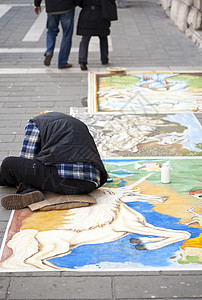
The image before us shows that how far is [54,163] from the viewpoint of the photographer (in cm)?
407

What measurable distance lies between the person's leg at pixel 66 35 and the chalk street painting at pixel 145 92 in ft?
1.97

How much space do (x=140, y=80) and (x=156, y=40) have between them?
10.4 feet

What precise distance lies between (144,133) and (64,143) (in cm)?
196

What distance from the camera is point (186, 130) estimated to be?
5883mm

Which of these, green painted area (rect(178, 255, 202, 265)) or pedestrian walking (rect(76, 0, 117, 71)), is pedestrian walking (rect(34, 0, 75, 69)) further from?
green painted area (rect(178, 255, 202, 265))

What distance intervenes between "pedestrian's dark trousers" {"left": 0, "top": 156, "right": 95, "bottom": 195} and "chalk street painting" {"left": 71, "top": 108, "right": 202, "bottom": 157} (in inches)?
45.0

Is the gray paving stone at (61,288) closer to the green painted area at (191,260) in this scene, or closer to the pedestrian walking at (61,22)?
the green painted area at (191,260)

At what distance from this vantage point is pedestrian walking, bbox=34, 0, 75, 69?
7.95m

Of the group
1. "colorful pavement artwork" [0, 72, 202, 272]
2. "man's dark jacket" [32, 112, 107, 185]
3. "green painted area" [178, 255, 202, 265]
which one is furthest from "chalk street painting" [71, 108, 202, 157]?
"green painted area" [178, 255, 202, 265]

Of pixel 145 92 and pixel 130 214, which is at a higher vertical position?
pixel 130 214

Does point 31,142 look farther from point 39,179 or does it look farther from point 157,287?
point 157,287

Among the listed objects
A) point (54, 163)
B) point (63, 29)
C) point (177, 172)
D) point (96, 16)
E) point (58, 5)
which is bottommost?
point (177, 172)

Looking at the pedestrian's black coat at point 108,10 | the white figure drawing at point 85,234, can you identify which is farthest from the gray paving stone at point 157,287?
the pedestrian's black coat at point 108,10

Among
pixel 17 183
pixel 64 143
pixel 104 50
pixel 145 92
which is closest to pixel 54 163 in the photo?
pixel 64 143
